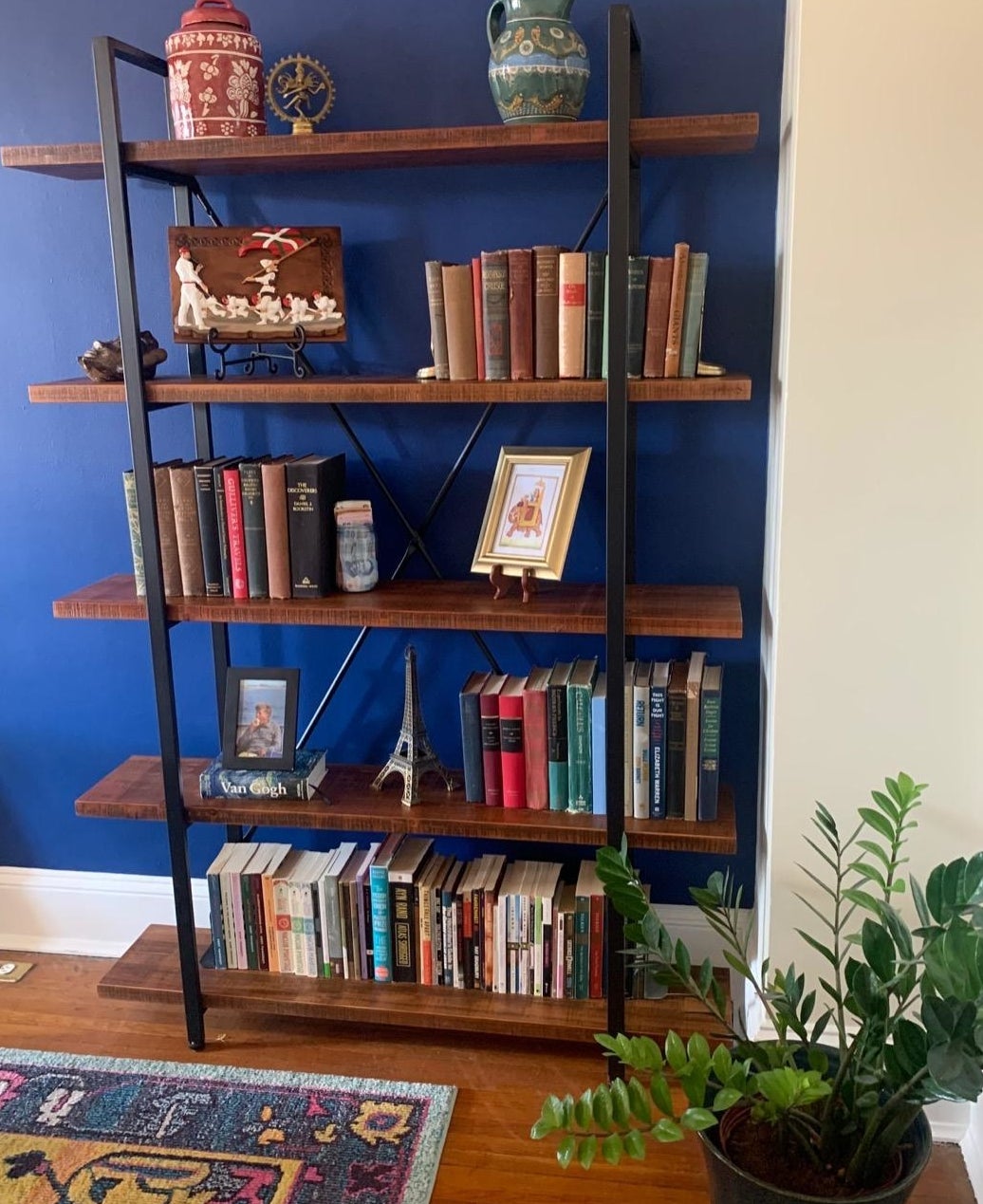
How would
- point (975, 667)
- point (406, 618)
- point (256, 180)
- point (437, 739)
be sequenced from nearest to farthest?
point (975, 667) < point (406, 618) < point (256, 180) < point (437, 739)

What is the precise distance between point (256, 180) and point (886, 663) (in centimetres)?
145

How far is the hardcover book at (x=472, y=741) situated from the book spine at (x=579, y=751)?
6.7 inches

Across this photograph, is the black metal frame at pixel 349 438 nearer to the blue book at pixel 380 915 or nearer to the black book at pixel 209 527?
the black book at pixel 209 527

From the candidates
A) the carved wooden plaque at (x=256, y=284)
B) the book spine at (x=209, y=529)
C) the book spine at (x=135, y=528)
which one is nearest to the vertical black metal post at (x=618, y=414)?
the carved wooden plaque at (x=256, y=284)

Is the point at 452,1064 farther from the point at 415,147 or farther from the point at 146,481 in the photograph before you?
the point at 415,147

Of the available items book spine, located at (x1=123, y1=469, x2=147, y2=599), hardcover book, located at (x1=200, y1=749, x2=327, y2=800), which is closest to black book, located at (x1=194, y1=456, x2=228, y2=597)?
book spine, located at (x1=123, y1=469, x2=147, y2=599)

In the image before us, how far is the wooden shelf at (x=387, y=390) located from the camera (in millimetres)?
1834

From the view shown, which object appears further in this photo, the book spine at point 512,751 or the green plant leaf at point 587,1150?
the book spine at point 512,751

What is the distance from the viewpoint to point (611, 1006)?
6.83 ft

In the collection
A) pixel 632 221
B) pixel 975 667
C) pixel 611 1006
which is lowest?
pixel 611 1006

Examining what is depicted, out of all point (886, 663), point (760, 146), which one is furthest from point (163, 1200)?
point (760, 146)

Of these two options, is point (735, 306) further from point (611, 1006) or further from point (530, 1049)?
point (530, 1049)

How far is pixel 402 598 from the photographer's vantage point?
211 cm

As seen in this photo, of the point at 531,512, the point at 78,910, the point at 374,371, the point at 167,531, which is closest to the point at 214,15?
the point at 374,371
